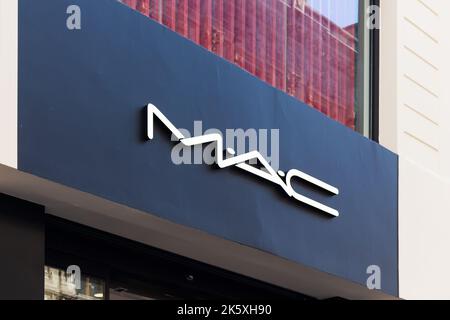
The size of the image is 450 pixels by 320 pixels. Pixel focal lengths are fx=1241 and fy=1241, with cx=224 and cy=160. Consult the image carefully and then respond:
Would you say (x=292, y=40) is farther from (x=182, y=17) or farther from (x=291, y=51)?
(x=182, y=17)

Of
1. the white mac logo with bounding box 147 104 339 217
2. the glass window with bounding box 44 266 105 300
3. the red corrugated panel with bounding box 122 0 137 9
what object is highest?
the red corrugated panel with bounding box 122 0 137 9

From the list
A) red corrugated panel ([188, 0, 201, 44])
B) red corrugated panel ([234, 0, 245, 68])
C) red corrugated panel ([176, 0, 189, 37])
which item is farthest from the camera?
red corrugated panel ([234, 0, 245, 68])

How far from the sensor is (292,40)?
12.8 m

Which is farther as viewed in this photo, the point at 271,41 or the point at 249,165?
the point at 271,41

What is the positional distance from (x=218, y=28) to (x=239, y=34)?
1.00ft

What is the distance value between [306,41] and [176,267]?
9.84 ft

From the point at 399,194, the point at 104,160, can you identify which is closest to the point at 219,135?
the point at 104,160

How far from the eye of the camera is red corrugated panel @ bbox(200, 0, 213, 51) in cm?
1159

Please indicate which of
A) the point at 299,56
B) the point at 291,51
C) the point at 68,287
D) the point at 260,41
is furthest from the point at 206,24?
the point at 68,287

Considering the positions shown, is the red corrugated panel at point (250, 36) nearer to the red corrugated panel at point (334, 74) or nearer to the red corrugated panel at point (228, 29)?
the red corrugated panel at point (228, 29)

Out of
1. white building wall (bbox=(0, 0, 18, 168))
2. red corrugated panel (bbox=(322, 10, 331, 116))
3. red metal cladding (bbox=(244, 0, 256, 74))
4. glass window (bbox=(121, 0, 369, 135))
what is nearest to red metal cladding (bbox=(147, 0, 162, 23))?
glass window (bbox=(121, 0, 369, 135))

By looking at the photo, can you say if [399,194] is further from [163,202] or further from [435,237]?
[163,202]

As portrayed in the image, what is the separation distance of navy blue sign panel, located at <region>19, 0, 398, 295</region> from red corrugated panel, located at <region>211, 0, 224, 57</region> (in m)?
0.67

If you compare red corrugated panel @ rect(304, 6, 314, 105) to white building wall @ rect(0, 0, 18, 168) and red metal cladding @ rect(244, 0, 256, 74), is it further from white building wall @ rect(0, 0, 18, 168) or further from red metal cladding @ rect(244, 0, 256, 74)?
white building wall @ rect(0, 0, 18, 168)
